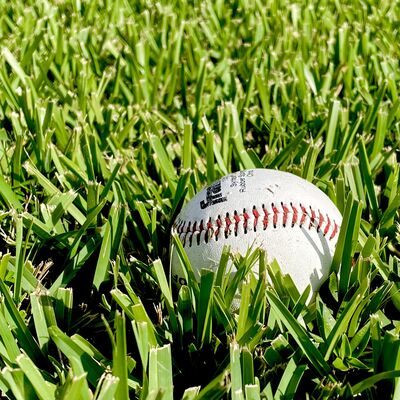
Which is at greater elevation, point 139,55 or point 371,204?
point 139,55

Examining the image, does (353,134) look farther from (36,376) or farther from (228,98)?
(36,376)

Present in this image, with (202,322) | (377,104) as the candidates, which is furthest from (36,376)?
(377,104)

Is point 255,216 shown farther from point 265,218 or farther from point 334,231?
point 334,231

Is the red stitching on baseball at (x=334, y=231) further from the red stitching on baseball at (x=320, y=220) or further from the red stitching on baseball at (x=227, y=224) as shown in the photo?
the red stitching on baseball at (x=227, y=224)

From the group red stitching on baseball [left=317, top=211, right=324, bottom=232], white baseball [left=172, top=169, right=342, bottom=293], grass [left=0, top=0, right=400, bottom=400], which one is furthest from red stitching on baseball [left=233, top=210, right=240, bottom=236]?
red stitching on baseball [left=317, top=211, right=324, bottom=232]

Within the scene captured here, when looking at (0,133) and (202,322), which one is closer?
(202,322)

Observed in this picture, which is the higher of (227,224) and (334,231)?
(227,224)

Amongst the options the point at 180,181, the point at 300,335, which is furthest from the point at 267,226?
the point at 180,181
